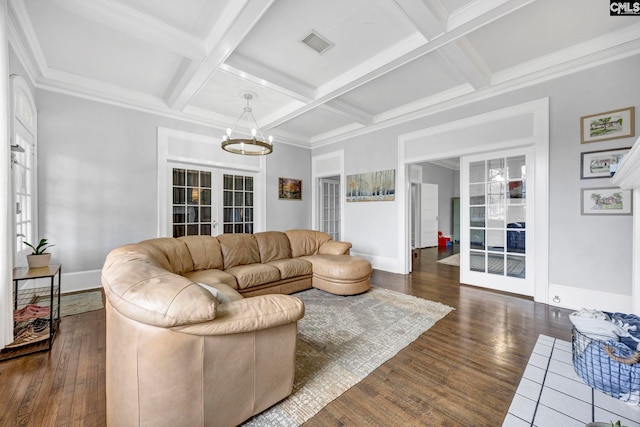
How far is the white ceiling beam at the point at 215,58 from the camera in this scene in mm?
2277

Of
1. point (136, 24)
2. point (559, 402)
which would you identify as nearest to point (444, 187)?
point (559, 402)

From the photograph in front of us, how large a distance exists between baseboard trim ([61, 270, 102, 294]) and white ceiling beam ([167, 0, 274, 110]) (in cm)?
289

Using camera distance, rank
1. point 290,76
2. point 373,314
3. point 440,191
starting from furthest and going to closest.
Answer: point 440,191, point 290,76, point 373,314

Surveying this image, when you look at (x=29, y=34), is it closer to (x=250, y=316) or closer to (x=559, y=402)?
(x=250, y=316)

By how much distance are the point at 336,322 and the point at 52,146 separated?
4431 mm

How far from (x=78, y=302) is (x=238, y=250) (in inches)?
80.3

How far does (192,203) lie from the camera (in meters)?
4.86

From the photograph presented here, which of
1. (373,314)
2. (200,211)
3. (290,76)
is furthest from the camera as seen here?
(200,211)

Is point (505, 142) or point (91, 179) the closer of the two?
point (505, 142)

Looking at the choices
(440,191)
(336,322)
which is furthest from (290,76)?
(440,191)

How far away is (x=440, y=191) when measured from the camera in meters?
8.68

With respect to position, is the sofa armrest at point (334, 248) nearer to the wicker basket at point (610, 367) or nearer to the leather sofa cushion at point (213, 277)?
the leather sofa cushion at point (213, 277)

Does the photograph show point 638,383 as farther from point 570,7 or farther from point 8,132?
point 8,132

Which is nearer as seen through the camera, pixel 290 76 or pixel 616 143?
pixel 616 143
